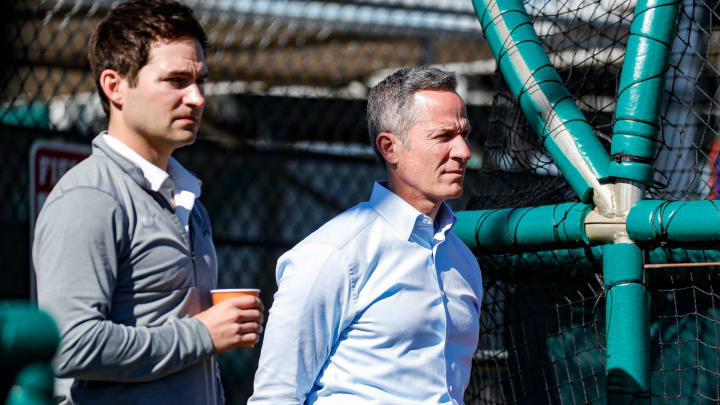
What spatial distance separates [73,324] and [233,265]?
10.1ft

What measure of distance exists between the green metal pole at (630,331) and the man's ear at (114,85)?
1266 millimetres

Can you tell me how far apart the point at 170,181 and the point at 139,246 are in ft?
0.79

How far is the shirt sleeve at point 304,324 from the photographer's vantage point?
6.75 feet

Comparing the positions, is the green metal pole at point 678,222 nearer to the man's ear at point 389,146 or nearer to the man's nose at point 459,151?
the man's nose at point 459,151

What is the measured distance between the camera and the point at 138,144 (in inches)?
91.4

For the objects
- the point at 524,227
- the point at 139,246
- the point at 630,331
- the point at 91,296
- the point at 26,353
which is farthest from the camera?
the point at 524,227

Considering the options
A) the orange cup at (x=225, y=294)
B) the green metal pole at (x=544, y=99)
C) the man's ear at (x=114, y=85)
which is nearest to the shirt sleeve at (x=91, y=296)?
the orange cup at (x=225, y=294)

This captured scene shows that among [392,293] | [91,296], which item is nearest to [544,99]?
[392,293]

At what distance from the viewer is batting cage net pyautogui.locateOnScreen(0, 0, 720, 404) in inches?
109

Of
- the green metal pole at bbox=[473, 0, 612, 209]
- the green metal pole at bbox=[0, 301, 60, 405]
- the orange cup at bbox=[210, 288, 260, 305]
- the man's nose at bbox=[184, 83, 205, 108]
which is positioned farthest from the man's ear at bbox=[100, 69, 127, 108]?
the green metal pole at bbox=[0, 301, 60, 405]

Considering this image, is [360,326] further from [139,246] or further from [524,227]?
[524,227]

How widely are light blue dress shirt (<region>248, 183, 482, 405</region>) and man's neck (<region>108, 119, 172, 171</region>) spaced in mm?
440

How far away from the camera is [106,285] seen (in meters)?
2.07

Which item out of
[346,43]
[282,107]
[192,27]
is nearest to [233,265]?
[282,107]
